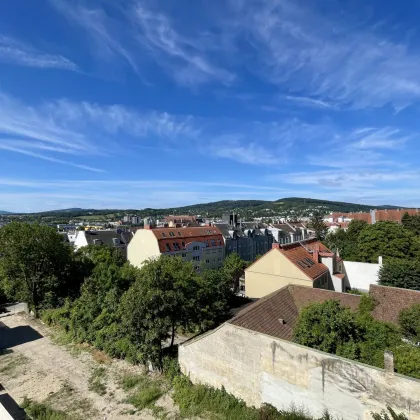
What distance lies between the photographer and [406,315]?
682 inches

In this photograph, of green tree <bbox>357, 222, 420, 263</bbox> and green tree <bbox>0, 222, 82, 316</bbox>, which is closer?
green tree <bbox>0, 222, 82, 316</bbox>

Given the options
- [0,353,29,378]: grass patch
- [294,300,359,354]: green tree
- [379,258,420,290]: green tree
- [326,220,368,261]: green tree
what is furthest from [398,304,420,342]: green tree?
[326,220,368,261]: green tree

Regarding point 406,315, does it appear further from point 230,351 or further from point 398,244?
point 398,244

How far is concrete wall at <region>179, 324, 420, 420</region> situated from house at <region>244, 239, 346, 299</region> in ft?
49.2

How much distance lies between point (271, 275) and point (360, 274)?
1415 cm

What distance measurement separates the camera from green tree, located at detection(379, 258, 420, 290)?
90.0 ft

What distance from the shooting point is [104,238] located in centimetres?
5875

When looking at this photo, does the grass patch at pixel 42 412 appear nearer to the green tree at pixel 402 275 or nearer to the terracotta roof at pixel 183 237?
the green tree at pixel 402 275

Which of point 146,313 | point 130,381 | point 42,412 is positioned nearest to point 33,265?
point 42,412

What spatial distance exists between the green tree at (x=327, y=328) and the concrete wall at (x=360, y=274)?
2379 centimetres

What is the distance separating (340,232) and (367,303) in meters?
48.3

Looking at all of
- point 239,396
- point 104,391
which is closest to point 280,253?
point 239,396

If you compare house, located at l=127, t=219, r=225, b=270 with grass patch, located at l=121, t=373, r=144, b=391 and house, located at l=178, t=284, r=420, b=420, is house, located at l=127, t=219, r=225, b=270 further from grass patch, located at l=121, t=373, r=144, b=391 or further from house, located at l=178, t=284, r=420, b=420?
house, located at l=178, t=284, r=420, b=420

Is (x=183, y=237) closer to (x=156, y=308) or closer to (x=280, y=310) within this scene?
(x=280, y=310)
